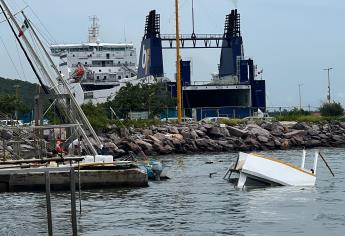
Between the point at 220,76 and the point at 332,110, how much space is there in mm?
21863

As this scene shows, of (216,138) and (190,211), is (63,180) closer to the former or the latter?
(190,211)

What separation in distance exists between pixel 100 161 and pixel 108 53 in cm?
10658

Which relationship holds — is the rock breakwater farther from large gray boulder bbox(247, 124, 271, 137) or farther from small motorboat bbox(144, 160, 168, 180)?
small motorboat bbox(144, 160, 168, 180)

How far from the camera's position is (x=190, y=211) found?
3497 cm

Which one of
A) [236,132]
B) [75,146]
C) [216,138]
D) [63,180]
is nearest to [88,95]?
[236,132]

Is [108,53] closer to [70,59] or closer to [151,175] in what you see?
[70,59]

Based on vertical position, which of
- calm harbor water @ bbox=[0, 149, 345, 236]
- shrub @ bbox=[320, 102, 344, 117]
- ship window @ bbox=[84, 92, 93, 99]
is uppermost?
ship window @ bbox=[84, 92, 93, 99]

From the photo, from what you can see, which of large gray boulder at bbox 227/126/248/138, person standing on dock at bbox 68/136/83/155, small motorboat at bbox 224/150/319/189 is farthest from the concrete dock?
large gray boulder at bbox 227/126/248/138

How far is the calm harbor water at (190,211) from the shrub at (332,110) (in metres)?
75.3

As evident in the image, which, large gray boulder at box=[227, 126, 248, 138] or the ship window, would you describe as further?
the ship window

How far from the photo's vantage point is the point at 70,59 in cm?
14700

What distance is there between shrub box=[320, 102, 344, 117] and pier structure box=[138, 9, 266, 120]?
9.27 meters

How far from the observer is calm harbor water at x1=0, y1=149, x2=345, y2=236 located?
30.2m

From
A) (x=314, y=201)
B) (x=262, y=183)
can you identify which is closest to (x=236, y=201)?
(x=314, y=201)
